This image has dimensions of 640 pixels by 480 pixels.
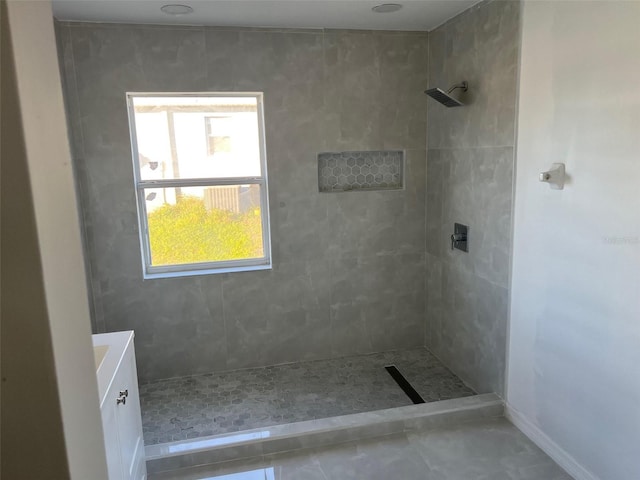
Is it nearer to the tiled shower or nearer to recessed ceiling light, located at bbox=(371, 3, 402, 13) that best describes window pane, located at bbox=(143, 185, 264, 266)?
the tiled shower

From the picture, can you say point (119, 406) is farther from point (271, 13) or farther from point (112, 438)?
point (271, 13)

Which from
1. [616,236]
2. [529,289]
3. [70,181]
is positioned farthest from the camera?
[529,289]

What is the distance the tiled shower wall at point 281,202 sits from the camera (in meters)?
2.85

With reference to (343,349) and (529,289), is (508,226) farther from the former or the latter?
(343,349)

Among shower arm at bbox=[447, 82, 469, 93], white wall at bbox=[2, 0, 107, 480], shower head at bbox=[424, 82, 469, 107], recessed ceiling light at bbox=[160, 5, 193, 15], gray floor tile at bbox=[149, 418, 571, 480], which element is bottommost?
gray floor tile at bbox=[149, 418, 571, 480]

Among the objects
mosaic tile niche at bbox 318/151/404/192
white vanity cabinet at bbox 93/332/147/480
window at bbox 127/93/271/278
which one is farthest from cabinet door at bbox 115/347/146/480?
mosaic tile niche at bbox 318/151/404/192

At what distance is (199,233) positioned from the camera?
3.19 m

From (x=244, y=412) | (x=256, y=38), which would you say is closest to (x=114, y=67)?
(x=256, y=38)

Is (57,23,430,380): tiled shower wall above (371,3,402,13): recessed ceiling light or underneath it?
underneath

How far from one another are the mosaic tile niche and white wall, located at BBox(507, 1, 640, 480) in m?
1.12

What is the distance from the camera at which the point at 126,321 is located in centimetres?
309

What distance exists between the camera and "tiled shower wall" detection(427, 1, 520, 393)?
2.47 m

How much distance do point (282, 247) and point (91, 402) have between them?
255cm

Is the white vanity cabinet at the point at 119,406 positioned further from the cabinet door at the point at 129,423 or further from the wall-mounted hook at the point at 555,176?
the wall-mounted hook at the point at 555,176
